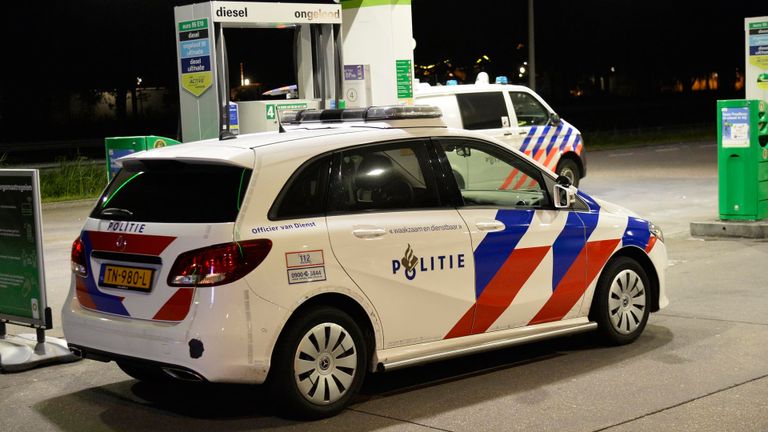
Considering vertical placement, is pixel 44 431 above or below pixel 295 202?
below

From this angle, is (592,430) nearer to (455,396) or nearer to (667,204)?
(455,396)

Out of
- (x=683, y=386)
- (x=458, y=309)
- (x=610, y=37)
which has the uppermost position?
(x=610, y=37)

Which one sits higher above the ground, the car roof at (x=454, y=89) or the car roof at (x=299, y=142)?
the car roof at (x=454, y=89)

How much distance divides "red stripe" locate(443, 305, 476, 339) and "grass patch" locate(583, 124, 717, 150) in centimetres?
2641

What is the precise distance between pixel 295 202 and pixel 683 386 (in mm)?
2584

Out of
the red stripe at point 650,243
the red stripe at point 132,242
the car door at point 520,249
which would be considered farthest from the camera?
the red stripe at point 650,243

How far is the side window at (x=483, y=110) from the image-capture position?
52.9 feet

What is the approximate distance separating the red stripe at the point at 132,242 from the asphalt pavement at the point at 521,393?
99 cm

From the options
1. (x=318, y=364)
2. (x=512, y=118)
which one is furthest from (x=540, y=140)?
(x=318, y=364)

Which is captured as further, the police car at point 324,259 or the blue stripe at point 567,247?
the blue stripe at point 567,247

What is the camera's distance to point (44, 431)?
601cm

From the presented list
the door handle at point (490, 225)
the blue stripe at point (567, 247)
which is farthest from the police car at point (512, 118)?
the door handle at point (490, 225)

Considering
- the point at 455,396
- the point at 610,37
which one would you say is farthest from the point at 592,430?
the point at 610,37

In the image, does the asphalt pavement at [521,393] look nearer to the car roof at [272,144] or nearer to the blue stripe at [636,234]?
the blue stripe at [636,234]
